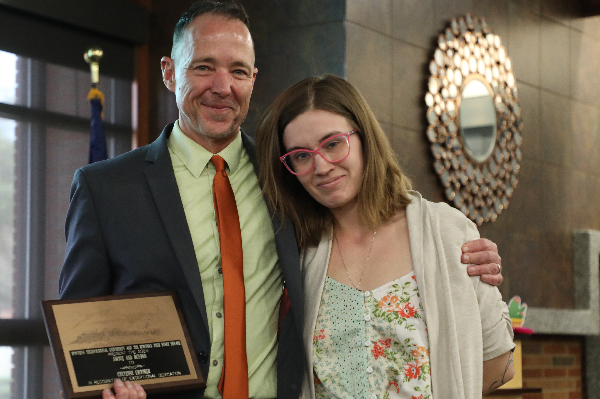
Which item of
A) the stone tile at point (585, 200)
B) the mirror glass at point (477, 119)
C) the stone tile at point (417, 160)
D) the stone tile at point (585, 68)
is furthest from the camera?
the stone tile at point (585, 68)

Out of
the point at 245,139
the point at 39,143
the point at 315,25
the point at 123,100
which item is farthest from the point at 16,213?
the point at 245,139

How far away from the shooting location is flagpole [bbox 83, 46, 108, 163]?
4273 millimetres

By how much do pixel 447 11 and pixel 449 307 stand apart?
11.2 ft

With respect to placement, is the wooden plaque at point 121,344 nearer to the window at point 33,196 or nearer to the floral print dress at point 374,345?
the floral print dress at point 374,345

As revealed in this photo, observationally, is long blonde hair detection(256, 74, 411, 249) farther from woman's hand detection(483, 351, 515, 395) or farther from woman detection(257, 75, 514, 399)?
woman's hand detection(483, 351, 515, 395)

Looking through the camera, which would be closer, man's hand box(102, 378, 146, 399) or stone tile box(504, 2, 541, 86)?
man's hand box(102, 378, 146, 399)

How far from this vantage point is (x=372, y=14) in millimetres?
4332

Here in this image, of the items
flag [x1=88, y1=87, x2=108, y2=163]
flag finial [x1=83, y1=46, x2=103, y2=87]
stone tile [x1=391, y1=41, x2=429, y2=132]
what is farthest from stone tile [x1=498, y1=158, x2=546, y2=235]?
flag finial [x1=83, y1=46, x2=103, y2=87]

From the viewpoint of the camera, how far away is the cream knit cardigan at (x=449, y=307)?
2.01 meters

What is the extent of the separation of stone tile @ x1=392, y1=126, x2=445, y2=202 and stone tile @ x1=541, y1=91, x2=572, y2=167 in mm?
1589

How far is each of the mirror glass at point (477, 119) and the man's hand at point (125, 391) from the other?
12.1 feet

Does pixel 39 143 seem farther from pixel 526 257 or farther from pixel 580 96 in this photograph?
pixel 580 96

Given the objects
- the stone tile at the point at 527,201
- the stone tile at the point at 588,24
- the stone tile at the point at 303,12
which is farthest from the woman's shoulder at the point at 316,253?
the stone tile at the point at 588,24

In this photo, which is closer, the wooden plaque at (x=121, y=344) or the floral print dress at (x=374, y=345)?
the wooden plaque at (x=121, y=344)
